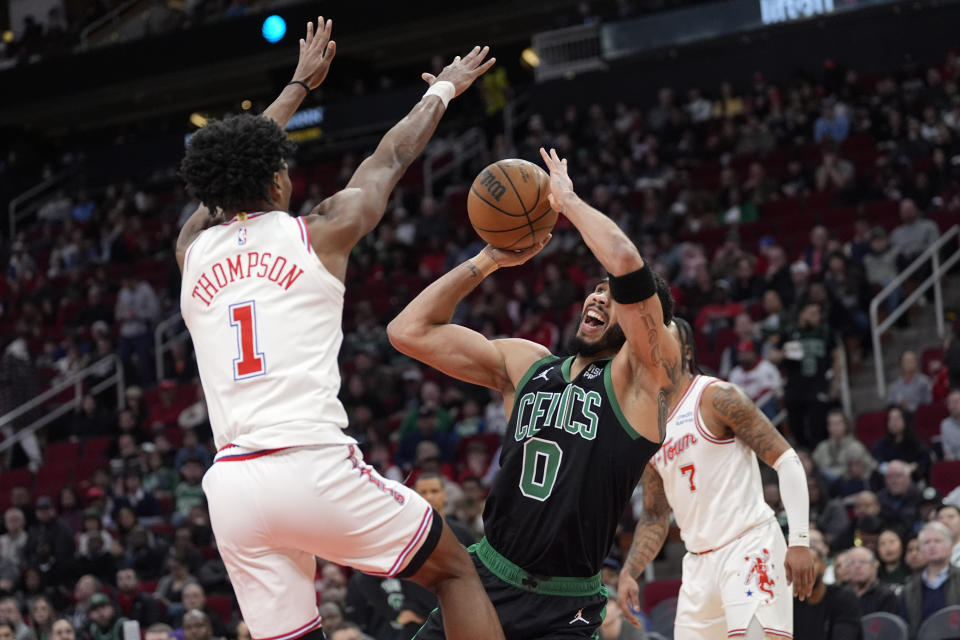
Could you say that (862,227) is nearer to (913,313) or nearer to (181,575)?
(913,313)

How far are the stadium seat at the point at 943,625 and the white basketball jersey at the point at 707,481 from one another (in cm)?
274

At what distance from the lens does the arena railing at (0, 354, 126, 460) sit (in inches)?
747

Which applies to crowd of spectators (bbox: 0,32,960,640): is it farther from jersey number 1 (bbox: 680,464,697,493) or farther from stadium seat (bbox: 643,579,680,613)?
jersey number 1 (bbox: 680,464,697,493)

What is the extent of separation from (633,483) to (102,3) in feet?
81.9

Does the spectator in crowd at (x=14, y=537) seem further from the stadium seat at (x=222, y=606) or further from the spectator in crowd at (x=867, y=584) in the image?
the spectator in crowd at (x=867, y=584)

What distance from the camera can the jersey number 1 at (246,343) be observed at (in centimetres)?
424

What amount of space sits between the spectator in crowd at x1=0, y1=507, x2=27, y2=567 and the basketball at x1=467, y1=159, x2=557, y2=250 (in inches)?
460

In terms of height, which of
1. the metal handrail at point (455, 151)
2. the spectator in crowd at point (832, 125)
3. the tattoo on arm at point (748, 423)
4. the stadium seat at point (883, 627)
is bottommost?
the stadium seat at point (883, 627)

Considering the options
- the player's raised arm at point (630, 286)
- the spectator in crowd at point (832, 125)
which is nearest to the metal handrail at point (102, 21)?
the spectator in crowd at point (832, 125)

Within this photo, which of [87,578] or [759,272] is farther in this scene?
[759,272]

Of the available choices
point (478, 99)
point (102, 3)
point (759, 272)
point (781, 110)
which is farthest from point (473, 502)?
point (102, 3)

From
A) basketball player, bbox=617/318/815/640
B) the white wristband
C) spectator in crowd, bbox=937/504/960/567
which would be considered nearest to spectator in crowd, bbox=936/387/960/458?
spectator in crowd, bbox=937/504/960/567

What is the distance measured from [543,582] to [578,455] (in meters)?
0.48

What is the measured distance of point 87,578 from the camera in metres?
13.2
